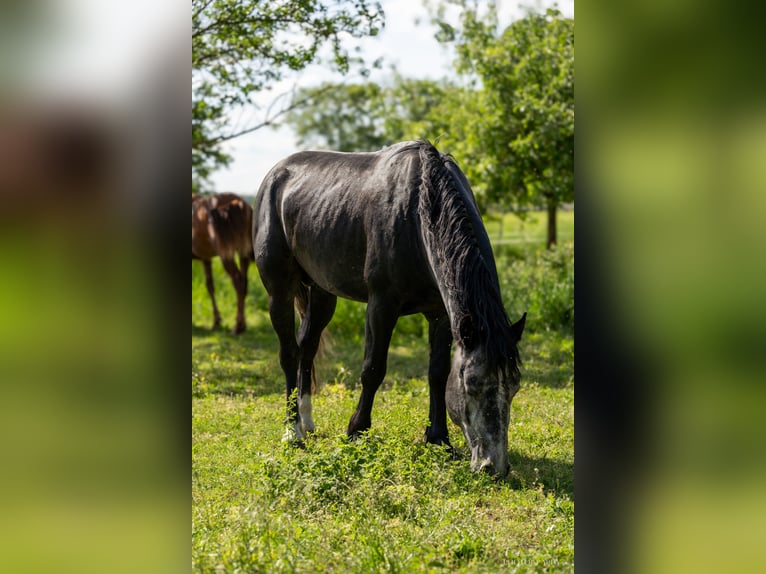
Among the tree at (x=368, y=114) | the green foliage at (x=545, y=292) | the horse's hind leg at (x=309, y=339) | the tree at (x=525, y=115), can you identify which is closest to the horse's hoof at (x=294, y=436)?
the horse's hind leg at (x=309, y=339)

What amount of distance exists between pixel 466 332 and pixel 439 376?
1.22 meters

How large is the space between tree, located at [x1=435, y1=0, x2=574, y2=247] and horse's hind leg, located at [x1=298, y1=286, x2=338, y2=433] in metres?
7.70

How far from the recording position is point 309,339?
19.5 ft

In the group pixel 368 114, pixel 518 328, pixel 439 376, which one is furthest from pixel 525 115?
pixel 368 114

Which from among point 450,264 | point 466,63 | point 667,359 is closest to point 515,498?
point 450,264

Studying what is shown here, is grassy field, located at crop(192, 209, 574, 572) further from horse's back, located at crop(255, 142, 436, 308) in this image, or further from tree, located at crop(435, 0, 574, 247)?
tree, located at crop(435, 0, 574, 247)

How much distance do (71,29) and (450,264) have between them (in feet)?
9.36

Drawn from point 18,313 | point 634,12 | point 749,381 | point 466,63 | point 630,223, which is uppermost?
point 466,63

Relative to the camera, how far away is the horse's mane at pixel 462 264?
3949 mm

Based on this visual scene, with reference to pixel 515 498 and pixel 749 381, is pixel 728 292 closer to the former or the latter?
Answer: pixel 749 381

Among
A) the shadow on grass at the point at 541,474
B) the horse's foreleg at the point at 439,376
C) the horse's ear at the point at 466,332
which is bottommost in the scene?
the shadow on grass at the point at 541,474

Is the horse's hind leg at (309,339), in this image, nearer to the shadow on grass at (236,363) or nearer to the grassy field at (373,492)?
the grassy field at (373,492)

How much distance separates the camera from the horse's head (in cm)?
392

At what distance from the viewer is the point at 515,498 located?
4.19 meters
